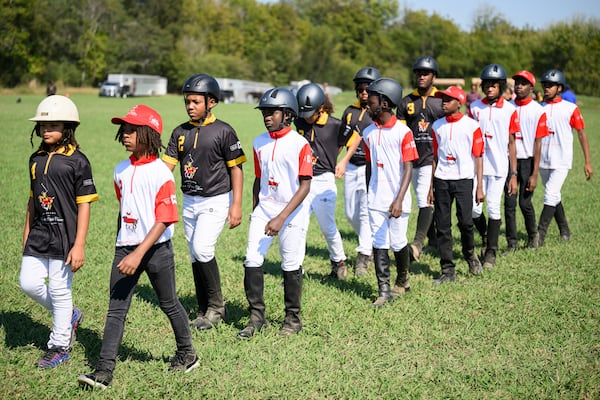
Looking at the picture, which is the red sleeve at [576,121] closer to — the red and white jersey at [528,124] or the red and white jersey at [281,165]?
the red and white jersey at [528,124]

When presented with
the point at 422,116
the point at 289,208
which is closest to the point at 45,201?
the point at 289,208

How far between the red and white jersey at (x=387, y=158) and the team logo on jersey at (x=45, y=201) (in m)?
3.61

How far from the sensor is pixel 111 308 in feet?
17.3

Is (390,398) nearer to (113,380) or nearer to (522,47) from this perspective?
(113,380)

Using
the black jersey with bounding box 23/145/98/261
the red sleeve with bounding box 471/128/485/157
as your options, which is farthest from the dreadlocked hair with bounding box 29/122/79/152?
the red sleeve with bounding box 471/128/485/157

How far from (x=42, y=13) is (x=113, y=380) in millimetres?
82678

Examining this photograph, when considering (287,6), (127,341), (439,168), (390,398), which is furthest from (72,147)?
(287,6)

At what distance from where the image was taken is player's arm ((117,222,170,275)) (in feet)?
16.6

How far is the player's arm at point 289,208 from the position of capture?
619 centimetres

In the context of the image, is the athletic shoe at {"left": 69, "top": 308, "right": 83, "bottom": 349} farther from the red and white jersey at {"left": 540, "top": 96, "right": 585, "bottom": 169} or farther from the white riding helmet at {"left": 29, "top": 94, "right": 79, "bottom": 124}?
the red and white jersey at {"left": 540, "top": 96, "right": 585, "bottom": 169}

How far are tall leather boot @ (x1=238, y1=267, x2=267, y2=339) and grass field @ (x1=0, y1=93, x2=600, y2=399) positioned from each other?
0.17 metres

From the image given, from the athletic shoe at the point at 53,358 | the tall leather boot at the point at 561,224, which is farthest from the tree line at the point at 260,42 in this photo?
the athletic shoe at the point at 53,358

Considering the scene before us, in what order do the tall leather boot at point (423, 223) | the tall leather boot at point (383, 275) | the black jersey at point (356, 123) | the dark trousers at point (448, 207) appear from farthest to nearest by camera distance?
the tall leather boot at point (423, 223) → the black jersey at point (356, 123) → the dark trousers at point (448, 207) → the tall leather boot at point (383, 275)

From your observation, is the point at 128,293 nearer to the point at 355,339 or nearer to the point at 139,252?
the point at 139,252
